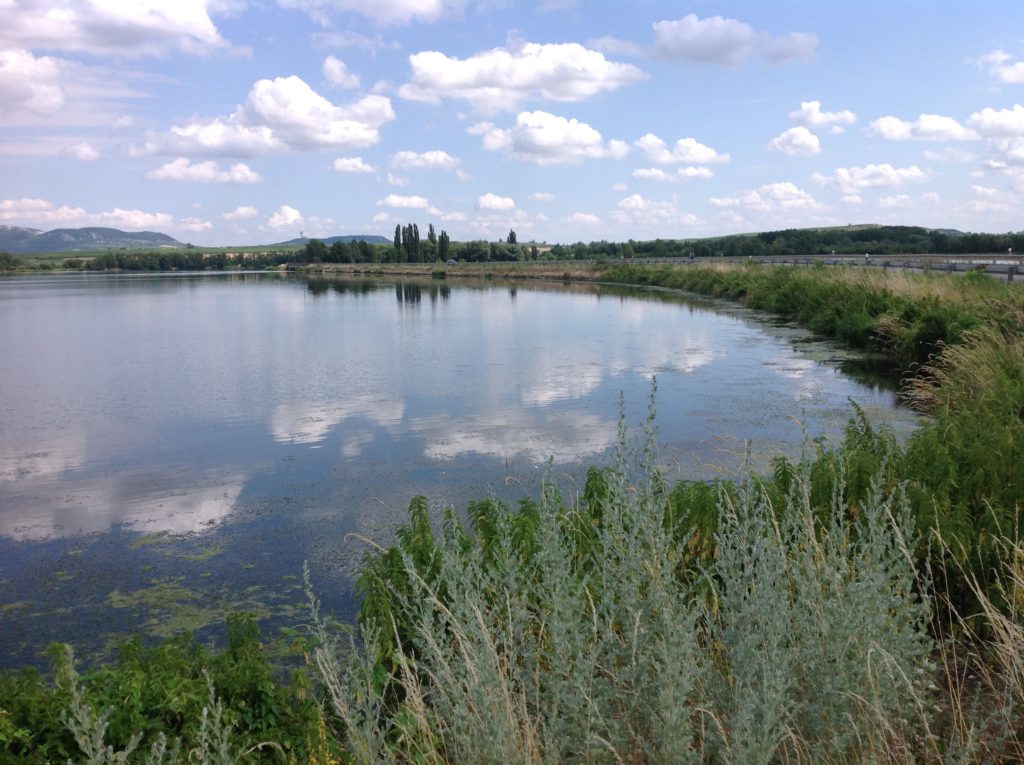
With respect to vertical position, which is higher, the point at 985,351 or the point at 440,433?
the point at 985,351

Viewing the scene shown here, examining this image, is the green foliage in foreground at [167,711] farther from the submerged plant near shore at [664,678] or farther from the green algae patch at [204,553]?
the green algae patch at [204,553]

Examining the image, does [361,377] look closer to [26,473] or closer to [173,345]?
[26,473]

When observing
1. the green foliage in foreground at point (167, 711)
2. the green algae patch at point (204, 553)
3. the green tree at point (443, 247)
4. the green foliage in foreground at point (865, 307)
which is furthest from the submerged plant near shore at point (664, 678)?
the green tree at point (443, 247)

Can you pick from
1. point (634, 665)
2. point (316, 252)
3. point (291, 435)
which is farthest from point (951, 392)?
point (316, 252)

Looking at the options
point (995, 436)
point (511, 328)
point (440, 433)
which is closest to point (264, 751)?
point (995, 436)

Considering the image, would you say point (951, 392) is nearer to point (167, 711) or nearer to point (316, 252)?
point (167, 711)

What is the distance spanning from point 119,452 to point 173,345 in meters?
14.0

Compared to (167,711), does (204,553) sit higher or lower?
lower

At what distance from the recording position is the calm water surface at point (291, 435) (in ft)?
23.5

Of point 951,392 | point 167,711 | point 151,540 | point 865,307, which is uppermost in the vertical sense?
point 865,307

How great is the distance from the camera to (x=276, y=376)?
1834 centimetres

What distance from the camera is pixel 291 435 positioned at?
493 inches

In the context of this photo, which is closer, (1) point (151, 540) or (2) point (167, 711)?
(2) point (167, 711)

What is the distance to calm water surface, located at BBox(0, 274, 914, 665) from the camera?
717cm
